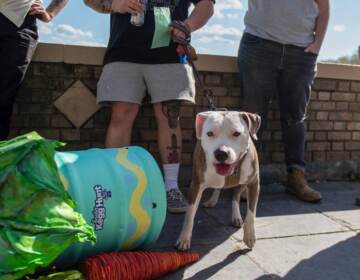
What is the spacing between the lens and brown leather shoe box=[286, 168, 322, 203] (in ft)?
13.2

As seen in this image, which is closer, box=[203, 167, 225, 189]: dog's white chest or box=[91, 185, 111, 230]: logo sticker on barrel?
box=[91, 185, 111, 230]: logo sticker on barrel

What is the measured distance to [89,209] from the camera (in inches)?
91.4

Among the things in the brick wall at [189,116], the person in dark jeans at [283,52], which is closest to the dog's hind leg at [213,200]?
the brick wall at [189,116]

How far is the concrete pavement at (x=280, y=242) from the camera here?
2.59 m

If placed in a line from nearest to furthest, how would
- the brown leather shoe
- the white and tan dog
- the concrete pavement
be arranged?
the concrete pavement, the white and tan dog, the brown leather shoe

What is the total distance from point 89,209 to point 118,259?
0.28 metres

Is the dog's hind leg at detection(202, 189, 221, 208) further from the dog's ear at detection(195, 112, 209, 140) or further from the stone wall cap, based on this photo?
the stone wall cap

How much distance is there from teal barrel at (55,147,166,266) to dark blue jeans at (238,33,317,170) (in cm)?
165

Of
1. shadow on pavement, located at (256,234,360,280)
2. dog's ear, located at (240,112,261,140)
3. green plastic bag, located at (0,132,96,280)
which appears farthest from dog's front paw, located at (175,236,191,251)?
green plastic bag, located at (0,132,96,280)

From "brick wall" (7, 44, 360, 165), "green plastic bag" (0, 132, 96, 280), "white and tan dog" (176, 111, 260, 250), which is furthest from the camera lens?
"brick wall" (7, 44, 360, 165)

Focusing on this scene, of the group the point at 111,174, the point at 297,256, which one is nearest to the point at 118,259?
the point at 111,174

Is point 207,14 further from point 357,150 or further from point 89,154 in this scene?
point 357,150

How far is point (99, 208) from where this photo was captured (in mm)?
2350

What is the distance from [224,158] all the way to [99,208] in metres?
0.74
